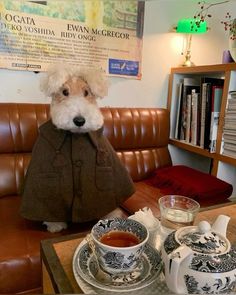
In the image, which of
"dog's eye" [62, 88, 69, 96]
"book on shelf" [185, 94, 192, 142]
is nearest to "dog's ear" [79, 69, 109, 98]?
"dog's eye" [62, 88, 69, 96]

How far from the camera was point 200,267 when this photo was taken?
1.35 ft

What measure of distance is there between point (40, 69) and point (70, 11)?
38 cm

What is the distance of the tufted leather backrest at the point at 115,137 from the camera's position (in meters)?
1.37

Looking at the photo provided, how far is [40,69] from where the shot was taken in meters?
1.53

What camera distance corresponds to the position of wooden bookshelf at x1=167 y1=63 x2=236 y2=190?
56.9 inches

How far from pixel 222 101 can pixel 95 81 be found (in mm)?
777

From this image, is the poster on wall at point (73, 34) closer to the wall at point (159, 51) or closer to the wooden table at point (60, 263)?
the wall at point (159, 51)

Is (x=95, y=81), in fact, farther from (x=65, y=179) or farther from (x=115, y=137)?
(x=115, y=137)

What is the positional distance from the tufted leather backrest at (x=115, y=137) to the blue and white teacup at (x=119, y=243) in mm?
984

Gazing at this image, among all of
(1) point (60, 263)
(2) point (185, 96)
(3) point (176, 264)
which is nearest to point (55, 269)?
(1) point (60, 263)

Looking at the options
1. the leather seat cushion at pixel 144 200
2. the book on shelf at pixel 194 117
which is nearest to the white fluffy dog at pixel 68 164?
the leather seat cushion at pixel 144 200

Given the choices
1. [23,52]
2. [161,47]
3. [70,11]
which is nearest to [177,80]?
[161,47]

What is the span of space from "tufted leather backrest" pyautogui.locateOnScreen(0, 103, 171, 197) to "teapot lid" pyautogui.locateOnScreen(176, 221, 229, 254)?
112cm

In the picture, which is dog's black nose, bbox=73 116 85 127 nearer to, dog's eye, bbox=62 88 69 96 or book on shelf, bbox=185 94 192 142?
dog's eye, bbox=62 88 69 96
